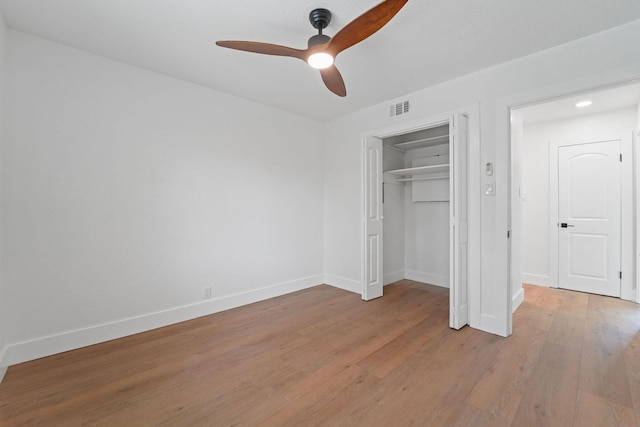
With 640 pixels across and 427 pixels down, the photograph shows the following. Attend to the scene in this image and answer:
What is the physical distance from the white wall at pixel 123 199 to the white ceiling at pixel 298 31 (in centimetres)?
35

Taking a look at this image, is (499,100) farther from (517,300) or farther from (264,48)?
(517,300)

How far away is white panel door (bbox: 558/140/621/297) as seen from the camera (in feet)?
12.6

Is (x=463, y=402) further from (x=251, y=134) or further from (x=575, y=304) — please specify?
(x=251, y=134)

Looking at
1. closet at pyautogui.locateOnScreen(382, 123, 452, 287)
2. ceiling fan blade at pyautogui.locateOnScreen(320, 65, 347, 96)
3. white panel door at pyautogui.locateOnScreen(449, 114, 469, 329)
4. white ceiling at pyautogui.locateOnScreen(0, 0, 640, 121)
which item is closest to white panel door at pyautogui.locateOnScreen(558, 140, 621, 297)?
closet at pyautogui.locateOnScreen(382, 123, 452, 287)

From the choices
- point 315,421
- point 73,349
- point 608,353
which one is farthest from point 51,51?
point 608,353

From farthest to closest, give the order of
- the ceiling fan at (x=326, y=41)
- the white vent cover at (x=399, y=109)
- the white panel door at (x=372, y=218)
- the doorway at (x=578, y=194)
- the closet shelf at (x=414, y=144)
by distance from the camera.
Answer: the closet shelf at (x=414, y=144), the white panel door at (x=372, y=218), the doorway at (x=578, y=194), the white vent cover at (x=399, y=109), the ceiling fan at (x=326, y=41)

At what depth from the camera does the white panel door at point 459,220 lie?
114 inches

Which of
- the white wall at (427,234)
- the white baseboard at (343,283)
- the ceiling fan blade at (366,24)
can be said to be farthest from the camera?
the white wall at (427,234)

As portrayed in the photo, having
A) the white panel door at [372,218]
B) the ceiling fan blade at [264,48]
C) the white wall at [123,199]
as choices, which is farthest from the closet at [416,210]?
the ceiling fan blade at [264,48]

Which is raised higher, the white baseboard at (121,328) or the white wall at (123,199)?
the white wall at (123,199)

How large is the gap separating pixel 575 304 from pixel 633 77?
2763mm

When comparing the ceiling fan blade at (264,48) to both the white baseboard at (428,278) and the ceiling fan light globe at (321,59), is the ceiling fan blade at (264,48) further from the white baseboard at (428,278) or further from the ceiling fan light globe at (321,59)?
the white baseboard at (428,278)

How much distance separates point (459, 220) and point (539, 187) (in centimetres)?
259

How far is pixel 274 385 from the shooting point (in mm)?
1965
